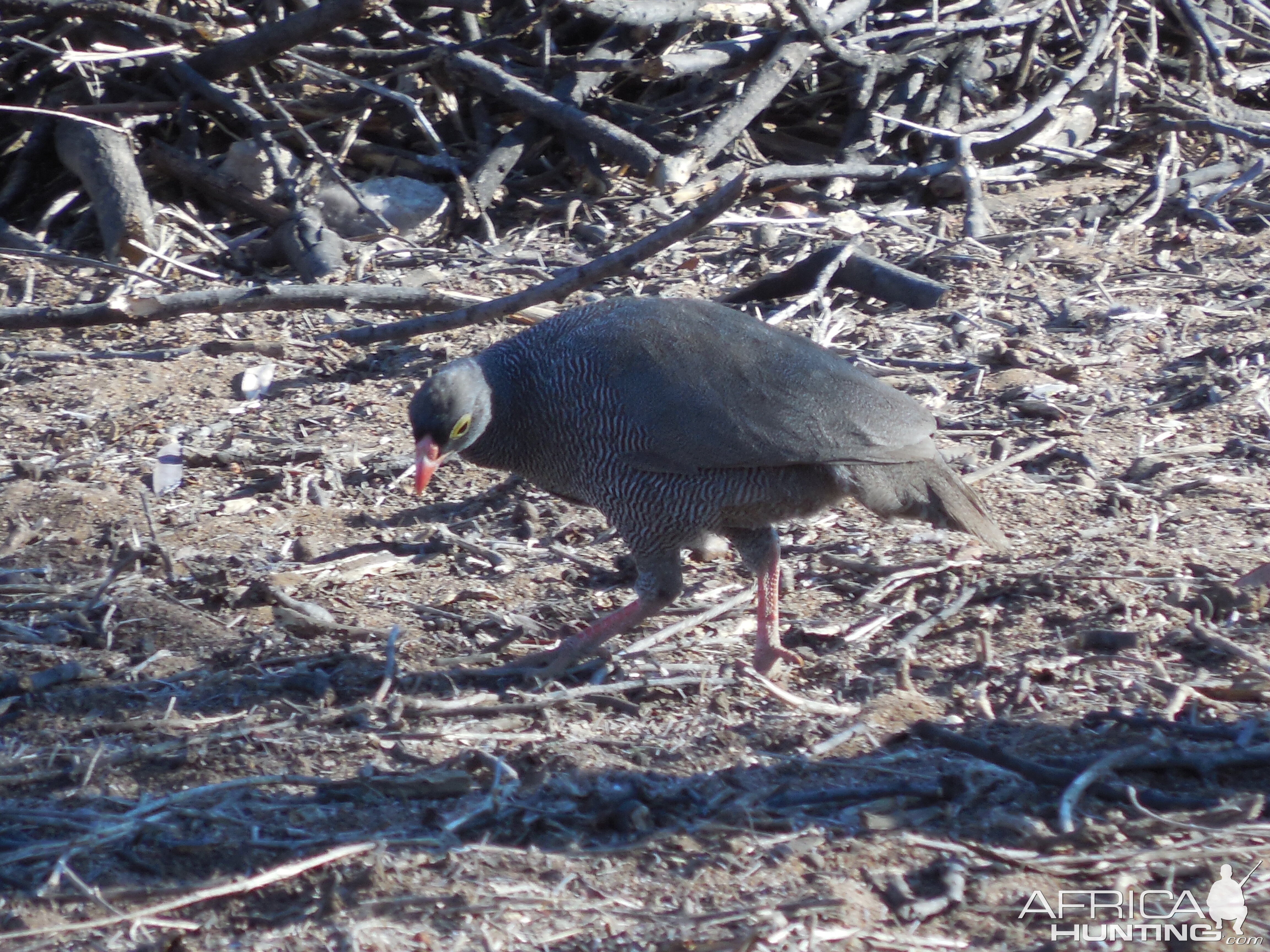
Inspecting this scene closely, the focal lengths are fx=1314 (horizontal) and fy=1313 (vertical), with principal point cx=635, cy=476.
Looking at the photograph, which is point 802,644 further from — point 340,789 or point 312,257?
point 312,257

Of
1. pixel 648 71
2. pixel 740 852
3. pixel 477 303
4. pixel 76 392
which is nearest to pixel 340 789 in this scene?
pixel 740 852

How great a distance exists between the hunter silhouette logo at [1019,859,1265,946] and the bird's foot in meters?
1.47

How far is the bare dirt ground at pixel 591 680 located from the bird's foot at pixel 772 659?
0.07 m

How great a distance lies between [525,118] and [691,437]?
16.2 ft

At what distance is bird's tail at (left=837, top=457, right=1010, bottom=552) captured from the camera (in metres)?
4.48

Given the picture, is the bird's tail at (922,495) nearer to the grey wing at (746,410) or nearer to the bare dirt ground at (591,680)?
the grey wing at (746,410)

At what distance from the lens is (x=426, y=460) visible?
457 cm

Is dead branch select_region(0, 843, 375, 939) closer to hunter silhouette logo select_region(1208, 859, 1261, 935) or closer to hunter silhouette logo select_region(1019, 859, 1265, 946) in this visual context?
hunter silhouette logo select_region(1019, 859, 1265, 946)

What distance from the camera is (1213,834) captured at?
3.13m

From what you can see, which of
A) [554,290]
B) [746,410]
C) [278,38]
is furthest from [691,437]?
[278,38]

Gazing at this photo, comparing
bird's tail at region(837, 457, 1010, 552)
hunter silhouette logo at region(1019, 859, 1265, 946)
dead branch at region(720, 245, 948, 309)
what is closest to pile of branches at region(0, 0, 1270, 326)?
dead branch at region(720, 245, 948, 309)

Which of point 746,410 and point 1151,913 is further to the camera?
point 746,410

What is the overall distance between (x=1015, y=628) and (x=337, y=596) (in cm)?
242

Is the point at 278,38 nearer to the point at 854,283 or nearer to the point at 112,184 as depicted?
the point at 112,184
